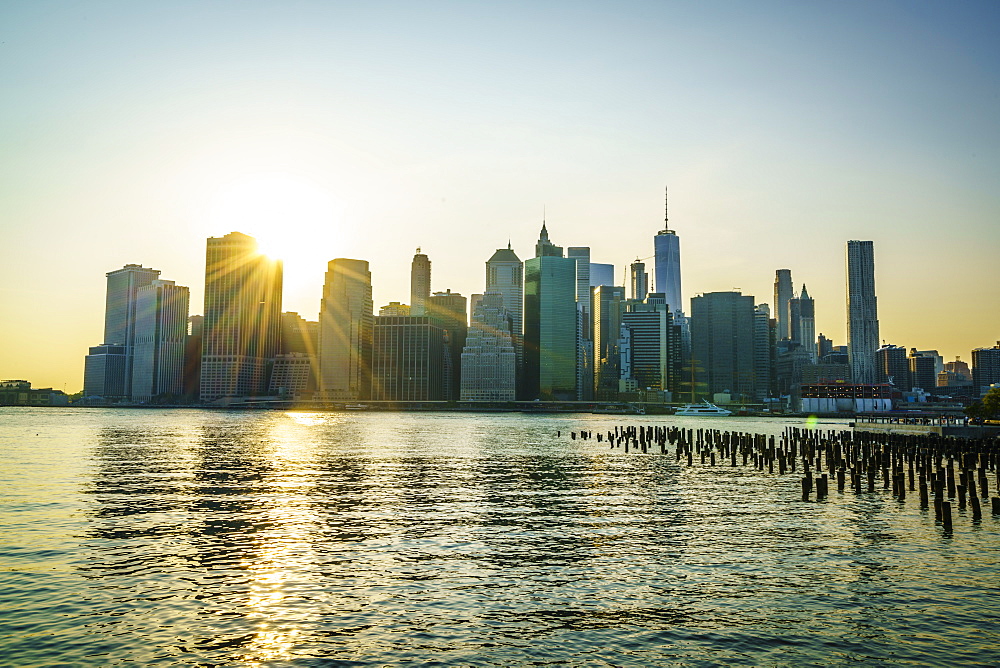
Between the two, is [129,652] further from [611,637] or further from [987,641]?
[987,641]

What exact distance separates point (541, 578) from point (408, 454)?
59.2 metres

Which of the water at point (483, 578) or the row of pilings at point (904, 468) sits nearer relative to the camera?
the water at point (483, 578)

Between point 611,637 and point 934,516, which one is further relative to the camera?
point 934,516

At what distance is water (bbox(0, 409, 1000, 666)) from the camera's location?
1897 centimetres

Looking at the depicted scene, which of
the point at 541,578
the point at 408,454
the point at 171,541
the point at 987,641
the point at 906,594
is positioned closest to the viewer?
the point at 987,641

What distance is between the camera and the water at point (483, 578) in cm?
1897

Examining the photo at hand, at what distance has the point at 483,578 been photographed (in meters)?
25.9

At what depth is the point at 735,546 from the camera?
3155 centimetres

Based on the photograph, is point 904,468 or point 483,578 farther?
point 904,468

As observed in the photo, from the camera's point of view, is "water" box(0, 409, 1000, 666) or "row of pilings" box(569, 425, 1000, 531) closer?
"water" box(0, 409, 1000, 666)

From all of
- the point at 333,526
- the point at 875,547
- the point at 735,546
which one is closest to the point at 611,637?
the point at 735,546

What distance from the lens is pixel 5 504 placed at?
41281mm

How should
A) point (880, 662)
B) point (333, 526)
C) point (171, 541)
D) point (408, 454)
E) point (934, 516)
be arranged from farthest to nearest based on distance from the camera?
point (408, 454) → point (934, 516) → point (333, 526) → point (171, 541) → point (880, 662)

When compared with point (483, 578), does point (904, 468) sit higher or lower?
lower
